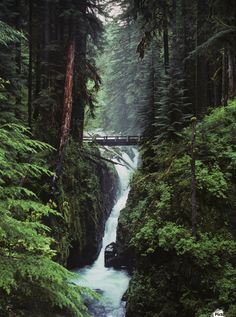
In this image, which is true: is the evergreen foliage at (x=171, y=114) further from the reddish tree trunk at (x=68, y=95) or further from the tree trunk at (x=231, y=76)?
the reddish tree trunk at (x=68, y=95)

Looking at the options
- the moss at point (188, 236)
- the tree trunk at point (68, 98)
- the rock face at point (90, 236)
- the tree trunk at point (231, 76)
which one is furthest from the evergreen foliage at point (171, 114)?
the rock face at point (90, 236)

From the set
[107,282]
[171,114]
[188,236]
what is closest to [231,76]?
[171,114]

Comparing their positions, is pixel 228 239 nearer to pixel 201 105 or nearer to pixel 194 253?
pixel 194 253

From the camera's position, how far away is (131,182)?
50.5 feet

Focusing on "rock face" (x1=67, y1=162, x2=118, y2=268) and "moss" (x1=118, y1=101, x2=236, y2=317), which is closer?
"moss" (x1=118, y1=101, x2=236, y2=317)

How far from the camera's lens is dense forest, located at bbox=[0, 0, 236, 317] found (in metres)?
5.30

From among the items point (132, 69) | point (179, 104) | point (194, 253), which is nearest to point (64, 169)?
point (179, 104)

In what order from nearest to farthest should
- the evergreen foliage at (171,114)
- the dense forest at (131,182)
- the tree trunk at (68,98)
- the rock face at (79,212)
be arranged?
the dense forest at (131,182)
the rock face at (79,212)
the evergreen foliage at (171,114)
the tree trunk at (68,98)

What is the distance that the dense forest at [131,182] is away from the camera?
5301 millimetres

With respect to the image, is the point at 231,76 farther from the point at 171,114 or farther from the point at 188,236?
the point at 188,236

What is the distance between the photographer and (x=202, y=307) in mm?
8891

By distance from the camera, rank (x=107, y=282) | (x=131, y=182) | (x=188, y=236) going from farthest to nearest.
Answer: (x=107, y=282)
(x=131, y=182)
(x=188, y=236)

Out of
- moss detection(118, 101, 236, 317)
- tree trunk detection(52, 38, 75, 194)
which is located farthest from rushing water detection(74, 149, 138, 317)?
tree trunk detection(52, 38, 75, 194)

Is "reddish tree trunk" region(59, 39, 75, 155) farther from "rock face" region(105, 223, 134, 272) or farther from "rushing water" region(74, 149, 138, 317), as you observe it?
"rock face" region(105, 223, 134, 272)
